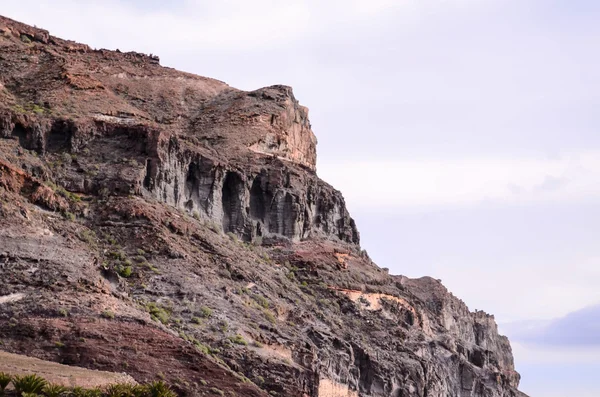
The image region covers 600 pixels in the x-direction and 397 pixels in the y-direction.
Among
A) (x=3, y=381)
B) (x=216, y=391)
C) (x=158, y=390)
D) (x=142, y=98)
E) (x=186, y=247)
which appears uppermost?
(x=142, y=98)

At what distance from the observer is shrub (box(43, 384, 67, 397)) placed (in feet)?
209

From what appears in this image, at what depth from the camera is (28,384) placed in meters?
63.3

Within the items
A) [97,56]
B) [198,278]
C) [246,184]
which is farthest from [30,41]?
[198,278]

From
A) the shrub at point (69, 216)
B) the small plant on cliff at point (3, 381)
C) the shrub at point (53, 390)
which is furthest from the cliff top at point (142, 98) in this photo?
the small plant on cliff at point (3, 381)

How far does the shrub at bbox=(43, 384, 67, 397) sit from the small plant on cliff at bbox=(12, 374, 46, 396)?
0.71ft

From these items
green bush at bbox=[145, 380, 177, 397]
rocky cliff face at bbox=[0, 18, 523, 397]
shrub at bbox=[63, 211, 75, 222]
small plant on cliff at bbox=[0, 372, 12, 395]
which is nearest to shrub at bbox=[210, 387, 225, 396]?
rocky cliff face at bbox=[0, 18, 523, 397]

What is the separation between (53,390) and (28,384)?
108 centimetres

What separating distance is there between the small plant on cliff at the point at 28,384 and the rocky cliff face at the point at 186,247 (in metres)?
8.49

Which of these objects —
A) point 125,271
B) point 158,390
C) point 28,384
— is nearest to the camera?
point 28,384

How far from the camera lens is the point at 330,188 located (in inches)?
4651

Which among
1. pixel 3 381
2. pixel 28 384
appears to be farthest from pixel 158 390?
pixel 3 381

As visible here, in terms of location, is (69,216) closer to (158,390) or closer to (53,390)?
(158,390)

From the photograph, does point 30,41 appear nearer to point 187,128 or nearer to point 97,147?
point 187,128

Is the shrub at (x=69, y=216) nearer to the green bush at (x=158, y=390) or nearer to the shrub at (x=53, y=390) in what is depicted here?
the green bush at (x=158, y=390)
